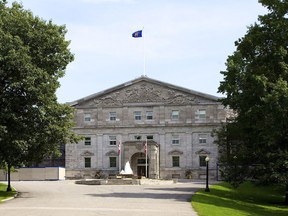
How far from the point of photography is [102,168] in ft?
244

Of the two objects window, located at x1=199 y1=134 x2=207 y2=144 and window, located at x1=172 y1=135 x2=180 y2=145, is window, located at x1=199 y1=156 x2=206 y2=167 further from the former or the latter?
window, located at x1=172 y1=135 x2=180 y2=145

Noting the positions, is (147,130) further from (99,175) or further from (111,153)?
(99,175)

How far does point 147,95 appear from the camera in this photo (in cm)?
7406

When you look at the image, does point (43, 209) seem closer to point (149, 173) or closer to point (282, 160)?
point (282, 160)

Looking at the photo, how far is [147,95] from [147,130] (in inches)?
205

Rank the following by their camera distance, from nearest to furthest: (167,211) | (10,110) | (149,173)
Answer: (167,211), (10,110), (149,173)

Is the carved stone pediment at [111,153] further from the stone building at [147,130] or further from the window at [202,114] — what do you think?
the window at [202,114]

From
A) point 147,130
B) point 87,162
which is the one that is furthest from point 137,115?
point 87,162

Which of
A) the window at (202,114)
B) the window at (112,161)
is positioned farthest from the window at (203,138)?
the window at (112,161)

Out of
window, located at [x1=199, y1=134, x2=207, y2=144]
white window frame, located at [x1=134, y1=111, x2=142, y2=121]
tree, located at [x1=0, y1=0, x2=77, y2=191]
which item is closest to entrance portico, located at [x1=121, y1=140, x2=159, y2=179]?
white window frame, located at [x1=134, y1=111, x2=142, y2=121]

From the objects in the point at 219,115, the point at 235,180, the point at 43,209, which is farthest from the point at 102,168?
the point at 43,209

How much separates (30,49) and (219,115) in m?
42.2

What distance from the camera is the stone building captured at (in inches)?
2837

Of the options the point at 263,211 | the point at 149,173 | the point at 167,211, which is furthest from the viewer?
the point at 149,173
